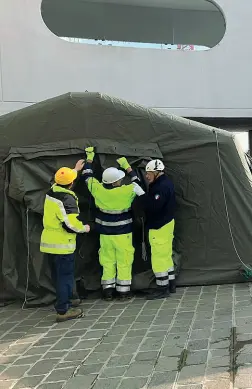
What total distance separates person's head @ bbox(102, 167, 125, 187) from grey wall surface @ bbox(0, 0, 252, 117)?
24.0ft

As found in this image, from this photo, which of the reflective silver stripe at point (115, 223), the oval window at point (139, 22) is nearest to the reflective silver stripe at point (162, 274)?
the reflective silver stripe at point (115, 223)

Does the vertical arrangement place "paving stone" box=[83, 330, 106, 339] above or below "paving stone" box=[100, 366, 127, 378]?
below

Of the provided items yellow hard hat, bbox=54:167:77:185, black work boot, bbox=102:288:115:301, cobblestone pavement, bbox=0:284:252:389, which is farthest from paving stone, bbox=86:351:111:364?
yellow hard hat, bbox=54:167:77:185

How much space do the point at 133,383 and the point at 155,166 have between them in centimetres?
306

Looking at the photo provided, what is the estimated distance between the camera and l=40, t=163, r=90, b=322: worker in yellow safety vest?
5.12m

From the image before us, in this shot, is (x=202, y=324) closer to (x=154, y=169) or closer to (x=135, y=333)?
(x=135, y=333)

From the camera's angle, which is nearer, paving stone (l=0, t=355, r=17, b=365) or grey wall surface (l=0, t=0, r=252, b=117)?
paving stone (l=0, t=355, r=17, b=365)

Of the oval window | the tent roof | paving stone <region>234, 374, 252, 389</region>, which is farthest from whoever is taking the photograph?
the oval window

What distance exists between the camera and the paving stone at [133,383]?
3207 millimetres

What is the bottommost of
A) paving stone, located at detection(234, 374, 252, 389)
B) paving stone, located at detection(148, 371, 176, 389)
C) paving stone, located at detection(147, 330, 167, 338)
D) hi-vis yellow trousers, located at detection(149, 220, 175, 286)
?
paving stone, located at detection(147, 330, 167, 338)

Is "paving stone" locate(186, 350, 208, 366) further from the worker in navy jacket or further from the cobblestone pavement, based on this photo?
the worker in navy jacket

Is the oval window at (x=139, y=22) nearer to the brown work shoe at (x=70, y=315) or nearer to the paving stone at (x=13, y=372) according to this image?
the brown work shoe at (x=70, y=315)

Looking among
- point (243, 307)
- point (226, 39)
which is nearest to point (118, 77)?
point (226, 39)

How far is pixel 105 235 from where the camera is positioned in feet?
18.9
